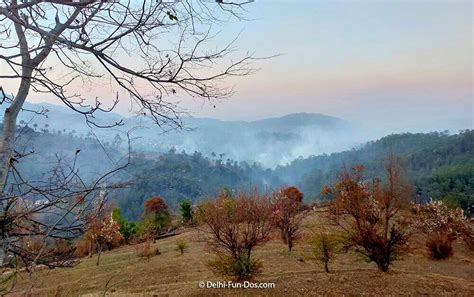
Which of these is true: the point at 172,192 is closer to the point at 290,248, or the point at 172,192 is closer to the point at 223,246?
the point at 290,248

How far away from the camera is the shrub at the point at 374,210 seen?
1171 centimetres

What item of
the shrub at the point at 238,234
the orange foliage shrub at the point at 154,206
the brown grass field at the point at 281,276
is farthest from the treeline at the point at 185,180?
the shrub at the point at 238,234

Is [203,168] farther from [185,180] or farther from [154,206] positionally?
[154,206]

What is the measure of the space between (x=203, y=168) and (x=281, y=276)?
7356 centimetres

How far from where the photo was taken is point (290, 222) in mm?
17188

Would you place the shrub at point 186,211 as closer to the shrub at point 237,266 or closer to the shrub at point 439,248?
the shrub at point 439,248

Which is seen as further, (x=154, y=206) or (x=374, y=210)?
(x=154, y=206)

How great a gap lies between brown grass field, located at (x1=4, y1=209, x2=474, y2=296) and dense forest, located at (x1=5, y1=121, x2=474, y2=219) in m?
3.15

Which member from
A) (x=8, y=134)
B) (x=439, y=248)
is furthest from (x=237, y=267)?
(x=439, y=248)

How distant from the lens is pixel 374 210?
1261 centimetres

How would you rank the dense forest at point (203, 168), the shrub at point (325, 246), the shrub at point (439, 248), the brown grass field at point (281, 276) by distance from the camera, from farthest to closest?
the shrub at point (439, 248), the shrub at point (325, 246), the brown grass field at point (281, 276), the dense forest at point (203, 168)

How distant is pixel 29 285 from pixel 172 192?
→ 63.4 m

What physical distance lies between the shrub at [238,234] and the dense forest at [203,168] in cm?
159

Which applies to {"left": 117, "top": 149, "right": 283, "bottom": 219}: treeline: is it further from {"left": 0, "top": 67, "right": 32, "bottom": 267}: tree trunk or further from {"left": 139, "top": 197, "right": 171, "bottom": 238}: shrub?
{"left": 0, "top": 67, "right": 32, "bottom": 267}: tree trunk
